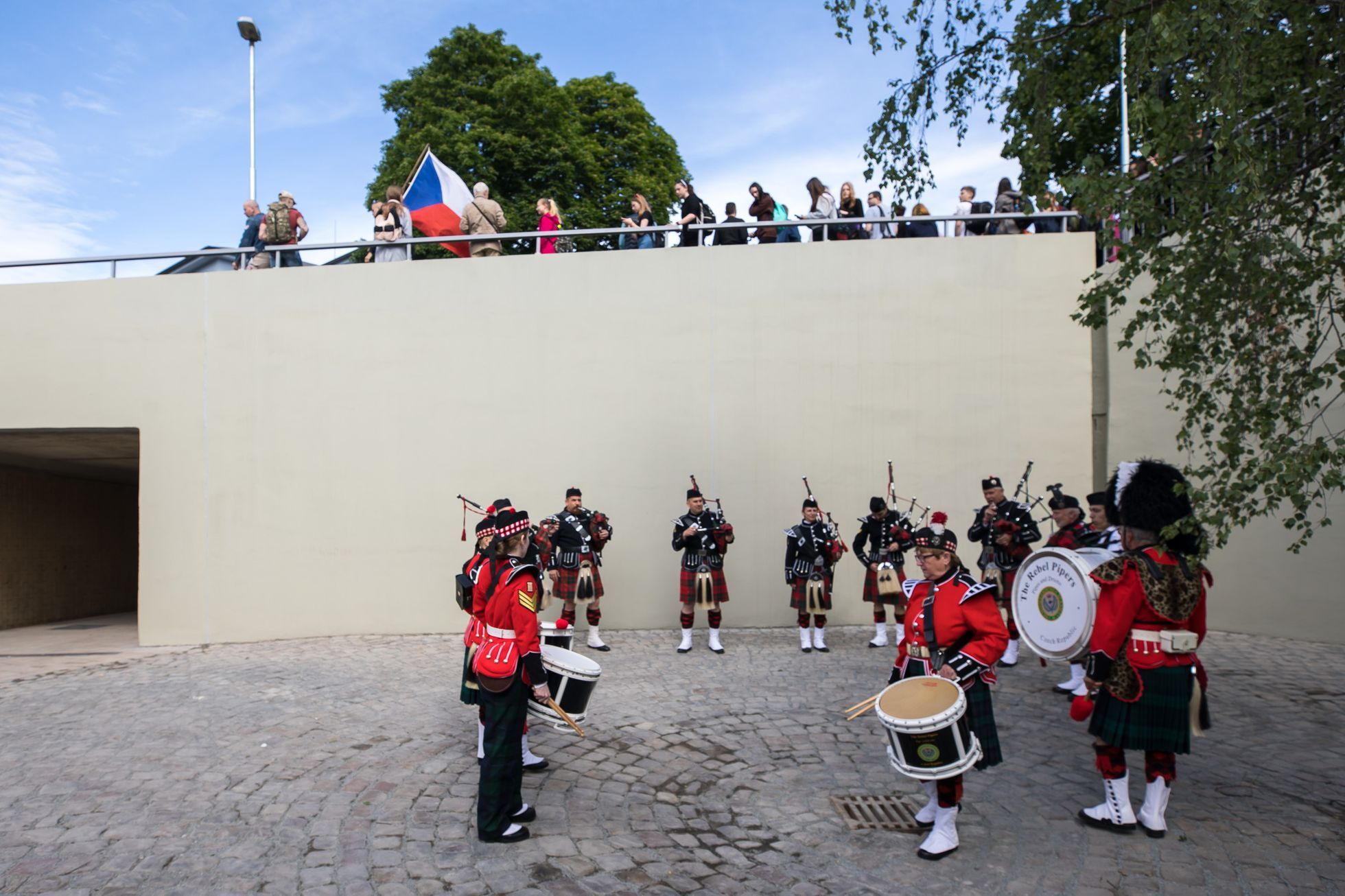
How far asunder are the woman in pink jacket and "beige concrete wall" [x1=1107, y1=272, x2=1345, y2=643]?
7.53 metres

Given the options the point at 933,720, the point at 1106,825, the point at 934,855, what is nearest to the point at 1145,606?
the point at 1106,825

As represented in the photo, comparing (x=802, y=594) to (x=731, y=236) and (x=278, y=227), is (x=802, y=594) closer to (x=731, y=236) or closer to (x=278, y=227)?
(x=731, y=236)

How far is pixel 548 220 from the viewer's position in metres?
12.2

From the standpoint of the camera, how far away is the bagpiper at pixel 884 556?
375 inches

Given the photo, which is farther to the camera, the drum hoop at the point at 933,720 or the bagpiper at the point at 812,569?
the bagpiper at the point at 812,569

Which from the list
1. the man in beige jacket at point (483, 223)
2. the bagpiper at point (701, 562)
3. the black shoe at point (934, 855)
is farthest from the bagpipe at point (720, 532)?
the black shoe at point (934, 855)

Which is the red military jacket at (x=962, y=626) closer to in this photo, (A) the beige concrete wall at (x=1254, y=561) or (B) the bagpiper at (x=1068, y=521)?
(B) the bagpiper at (x=1068, y=521)

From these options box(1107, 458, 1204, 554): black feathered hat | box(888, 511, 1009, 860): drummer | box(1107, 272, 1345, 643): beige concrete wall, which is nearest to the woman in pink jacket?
box(1107, 272, 1345, 643): beige concrete wall

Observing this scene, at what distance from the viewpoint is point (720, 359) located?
11.2 meters

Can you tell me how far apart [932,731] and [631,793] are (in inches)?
80.8

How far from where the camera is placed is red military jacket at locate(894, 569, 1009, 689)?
4.75 m

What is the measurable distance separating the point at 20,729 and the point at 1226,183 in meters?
9.45

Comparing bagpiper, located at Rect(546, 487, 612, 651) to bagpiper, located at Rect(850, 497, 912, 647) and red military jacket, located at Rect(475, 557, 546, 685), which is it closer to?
bagpiper, located at Rect(850, 497, 912, 647)

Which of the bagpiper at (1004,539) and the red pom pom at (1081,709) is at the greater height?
the bagpiper at (1004,539)
